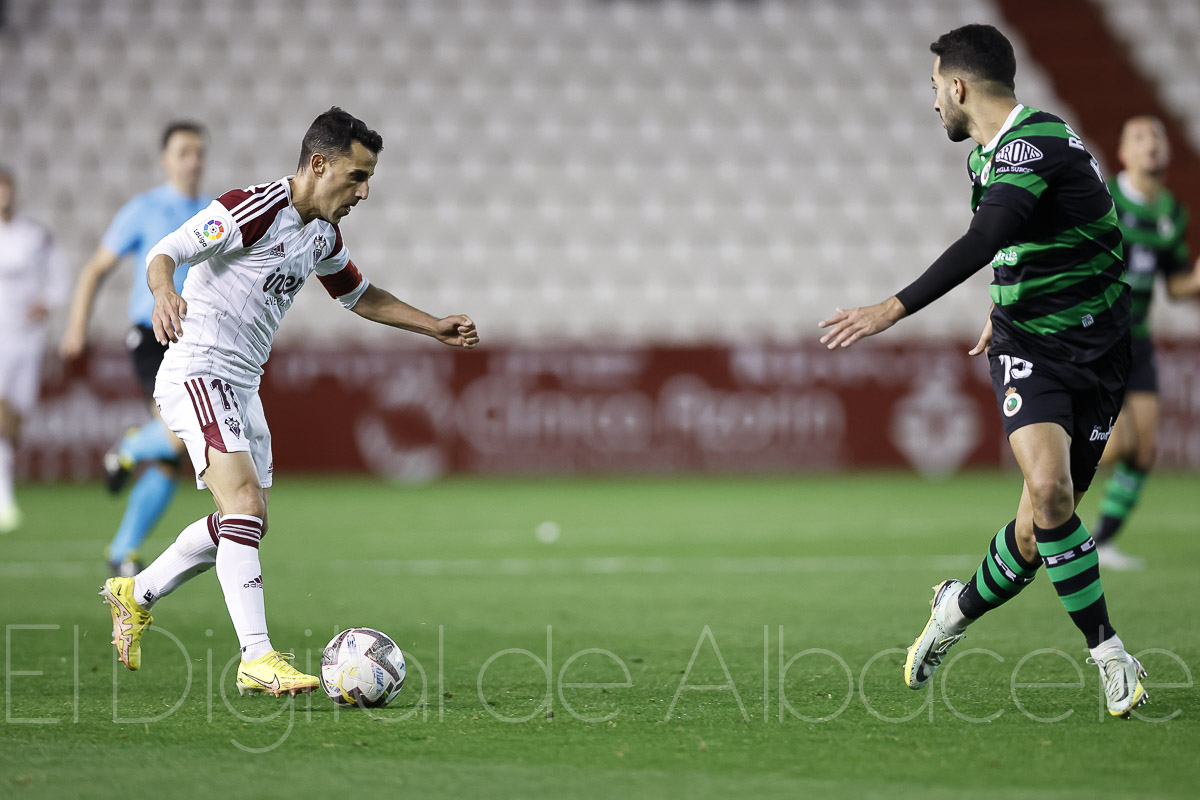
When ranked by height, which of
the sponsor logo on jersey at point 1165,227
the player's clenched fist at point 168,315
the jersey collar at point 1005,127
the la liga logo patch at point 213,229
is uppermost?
the sponsor logo on jersey at point 1165,227

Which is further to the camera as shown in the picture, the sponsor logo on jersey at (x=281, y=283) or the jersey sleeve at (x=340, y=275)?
the jersey sleeve at (x=340, y=275)

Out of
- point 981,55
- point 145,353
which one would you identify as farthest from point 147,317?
point 981,55

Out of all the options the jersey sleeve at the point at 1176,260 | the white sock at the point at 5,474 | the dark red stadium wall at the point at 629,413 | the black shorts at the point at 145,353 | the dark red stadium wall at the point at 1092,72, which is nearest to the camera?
the black shorts at the point at 145,353

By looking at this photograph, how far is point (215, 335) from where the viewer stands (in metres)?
4.73

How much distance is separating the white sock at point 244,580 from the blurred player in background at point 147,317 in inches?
101

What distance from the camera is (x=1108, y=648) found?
13.8 ft

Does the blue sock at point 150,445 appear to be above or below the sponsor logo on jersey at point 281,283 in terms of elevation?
below

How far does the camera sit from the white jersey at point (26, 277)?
37.1 ft

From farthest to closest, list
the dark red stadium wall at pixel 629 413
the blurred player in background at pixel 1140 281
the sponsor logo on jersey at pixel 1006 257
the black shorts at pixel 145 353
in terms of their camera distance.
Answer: the dark red stadium wall at pixel 629 413, the blurred player in background at pixel 1140 281, the black shorts at pixel 145 353, the sponsor logo on jersey at pixel 1006 257

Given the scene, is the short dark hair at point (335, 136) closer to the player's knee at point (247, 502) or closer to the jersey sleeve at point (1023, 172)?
the player's knee at point (247, 502)

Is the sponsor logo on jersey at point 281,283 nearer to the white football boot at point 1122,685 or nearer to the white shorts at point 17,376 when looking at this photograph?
the white football boot at point 1122,685

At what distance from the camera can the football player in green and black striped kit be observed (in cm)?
416

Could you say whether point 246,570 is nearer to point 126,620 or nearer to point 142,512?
point 126,620

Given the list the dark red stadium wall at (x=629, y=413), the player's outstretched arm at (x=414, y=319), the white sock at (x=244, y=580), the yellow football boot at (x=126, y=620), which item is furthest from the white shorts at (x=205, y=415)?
the dark red stadium wall at (x=629, y=413)
